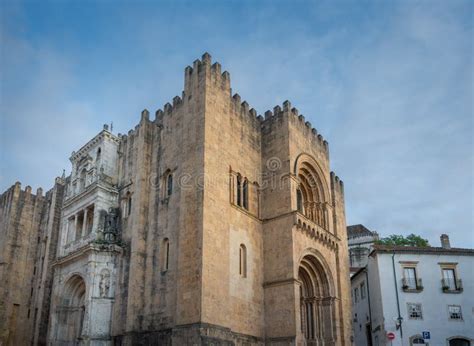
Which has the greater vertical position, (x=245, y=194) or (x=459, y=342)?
(x=245, y=194)

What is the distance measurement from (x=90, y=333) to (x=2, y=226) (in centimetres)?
1637

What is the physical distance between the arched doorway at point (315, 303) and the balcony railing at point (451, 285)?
1039 centimetres

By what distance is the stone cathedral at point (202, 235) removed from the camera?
2111 cm

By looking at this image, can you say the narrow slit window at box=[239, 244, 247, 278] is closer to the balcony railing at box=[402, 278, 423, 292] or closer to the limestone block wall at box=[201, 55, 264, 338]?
the limestone block wall at box=[201, 55, 264, 338]

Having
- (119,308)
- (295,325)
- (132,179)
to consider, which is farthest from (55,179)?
(295,325)

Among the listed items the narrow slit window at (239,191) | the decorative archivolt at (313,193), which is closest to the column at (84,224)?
the narrow slit window at (239,191)

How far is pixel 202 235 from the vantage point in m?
20.3

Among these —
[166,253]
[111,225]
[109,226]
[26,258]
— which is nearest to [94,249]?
[109,226]

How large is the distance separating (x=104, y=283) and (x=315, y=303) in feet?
35.9

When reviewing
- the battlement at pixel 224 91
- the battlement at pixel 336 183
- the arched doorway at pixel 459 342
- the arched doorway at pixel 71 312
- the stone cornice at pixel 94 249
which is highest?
the battlement at pixel 224 91

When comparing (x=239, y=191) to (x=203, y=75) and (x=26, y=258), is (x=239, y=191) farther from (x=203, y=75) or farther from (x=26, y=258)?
(x=26, y=258)

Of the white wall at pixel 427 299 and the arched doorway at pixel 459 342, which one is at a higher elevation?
the white wall at pixel 427 299

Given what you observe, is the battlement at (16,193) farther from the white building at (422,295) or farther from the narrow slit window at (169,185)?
the white building at (422,295)

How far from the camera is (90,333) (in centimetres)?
2241
